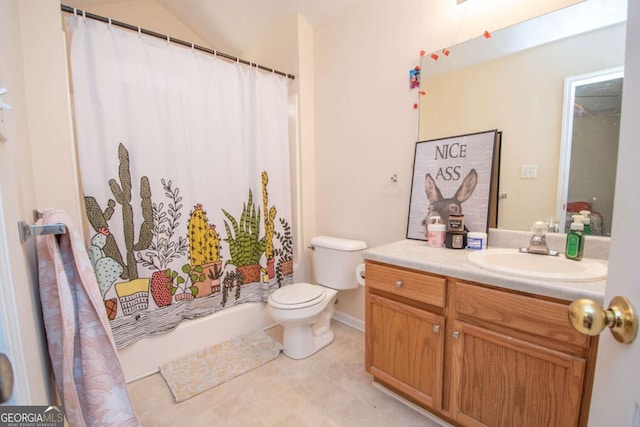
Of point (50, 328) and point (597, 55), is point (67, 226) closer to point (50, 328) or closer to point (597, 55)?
point (50, 328)

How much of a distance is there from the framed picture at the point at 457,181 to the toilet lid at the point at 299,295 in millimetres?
737

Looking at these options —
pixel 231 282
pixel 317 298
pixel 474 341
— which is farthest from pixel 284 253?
pixel 474 341

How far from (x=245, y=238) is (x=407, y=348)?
136cm

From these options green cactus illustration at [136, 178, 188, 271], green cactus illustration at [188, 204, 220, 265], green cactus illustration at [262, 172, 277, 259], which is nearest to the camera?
green cactus illustration at [136, 178, 188, 271]

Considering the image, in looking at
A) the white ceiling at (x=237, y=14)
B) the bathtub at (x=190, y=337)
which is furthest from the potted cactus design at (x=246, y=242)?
the white ceiling at (x=237, y=14)

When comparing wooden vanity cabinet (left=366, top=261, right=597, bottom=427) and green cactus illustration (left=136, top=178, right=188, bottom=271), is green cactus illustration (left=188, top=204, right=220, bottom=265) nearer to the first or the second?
green cactus illustration (left=136, top=178, right=188, bottom=271)

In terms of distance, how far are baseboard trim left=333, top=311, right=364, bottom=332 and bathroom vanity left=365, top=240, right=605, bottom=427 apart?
2.22 ft

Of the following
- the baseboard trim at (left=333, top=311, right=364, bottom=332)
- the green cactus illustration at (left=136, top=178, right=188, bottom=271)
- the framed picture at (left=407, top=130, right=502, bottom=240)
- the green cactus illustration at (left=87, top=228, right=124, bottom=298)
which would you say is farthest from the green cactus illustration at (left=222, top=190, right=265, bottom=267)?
the framed picture at (left=407, top=130, right=502, bottom=240)

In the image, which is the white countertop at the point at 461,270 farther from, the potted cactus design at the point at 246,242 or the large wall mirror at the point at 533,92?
the potted cactus design at the point at 246,242

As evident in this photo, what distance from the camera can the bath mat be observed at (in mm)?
1635

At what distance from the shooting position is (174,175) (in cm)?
181

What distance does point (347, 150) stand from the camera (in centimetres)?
218

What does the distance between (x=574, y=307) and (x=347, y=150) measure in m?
1.84

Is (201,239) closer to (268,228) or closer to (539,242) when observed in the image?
(268,228)
